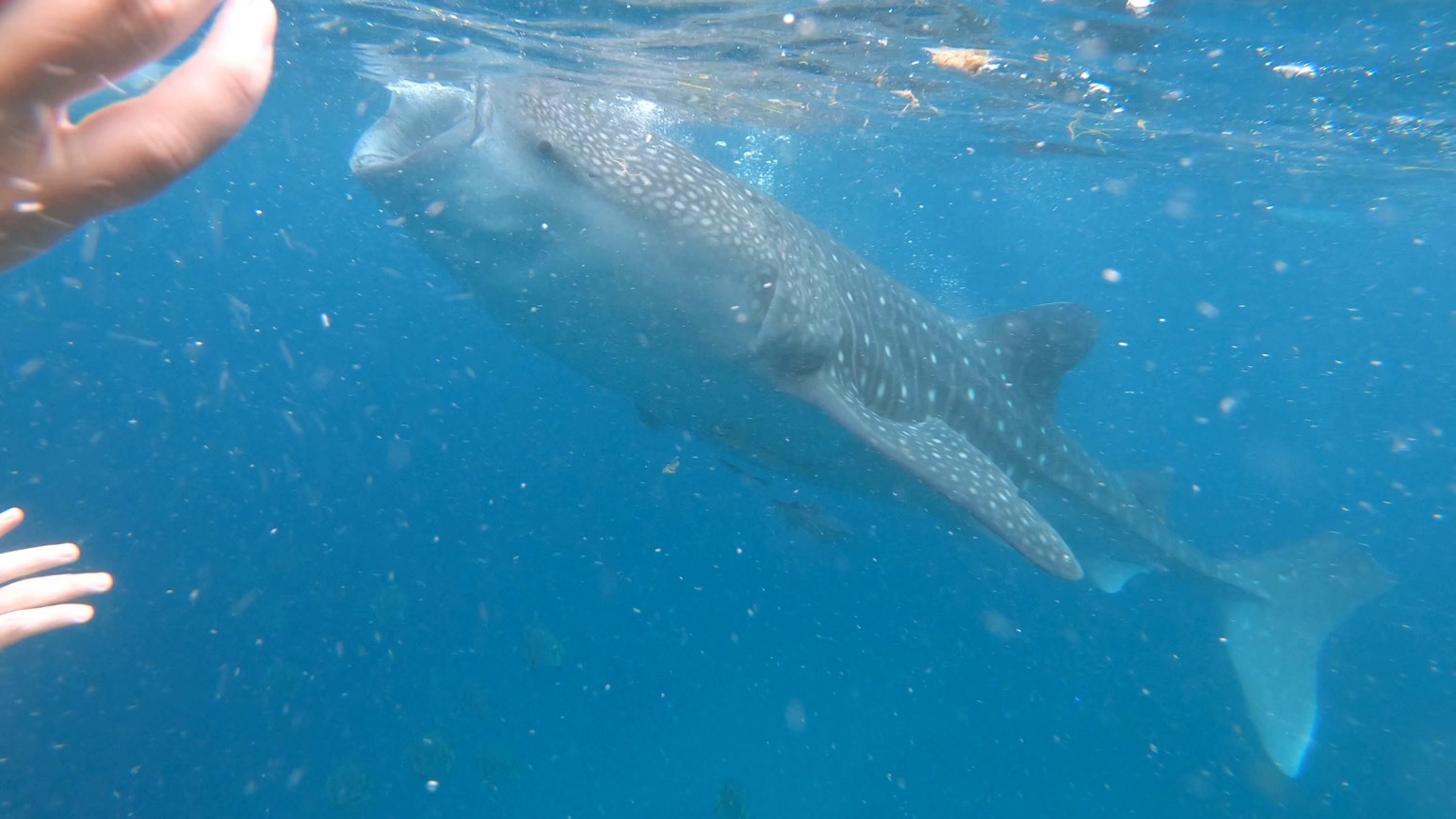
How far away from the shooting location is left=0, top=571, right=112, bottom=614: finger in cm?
185

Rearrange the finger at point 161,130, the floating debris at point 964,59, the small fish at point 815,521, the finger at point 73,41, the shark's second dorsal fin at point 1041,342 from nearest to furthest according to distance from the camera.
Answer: the finger at point 73,41 < the finger at point 161,130 < the shark's second dorsal fin at point 1041,342 < the small fish at point 815,521 < the floating debris at point 964,59

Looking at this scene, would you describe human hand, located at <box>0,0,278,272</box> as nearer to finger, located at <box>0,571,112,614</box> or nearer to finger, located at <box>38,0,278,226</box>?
finger, located at <box>38,0,278,226</box>

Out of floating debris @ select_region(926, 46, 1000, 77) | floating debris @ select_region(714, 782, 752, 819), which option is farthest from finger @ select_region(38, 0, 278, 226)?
floating debris @ select_region(926, 46, 1000, 77)

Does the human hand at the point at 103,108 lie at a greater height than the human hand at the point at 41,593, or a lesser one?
greater

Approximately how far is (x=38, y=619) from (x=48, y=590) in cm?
13

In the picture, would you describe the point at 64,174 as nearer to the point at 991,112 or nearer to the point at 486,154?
the point at 486,154

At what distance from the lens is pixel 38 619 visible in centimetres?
176

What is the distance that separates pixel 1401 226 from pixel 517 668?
40.1 meters

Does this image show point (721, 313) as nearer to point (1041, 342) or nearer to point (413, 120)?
point (413, 120)

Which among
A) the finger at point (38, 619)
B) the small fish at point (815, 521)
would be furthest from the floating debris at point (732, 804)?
the finger at point (38, 619)

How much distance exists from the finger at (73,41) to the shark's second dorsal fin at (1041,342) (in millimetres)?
8657

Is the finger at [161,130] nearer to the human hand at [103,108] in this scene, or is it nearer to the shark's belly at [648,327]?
the human hand at [103,108]

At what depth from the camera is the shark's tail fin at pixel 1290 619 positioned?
11.2 m

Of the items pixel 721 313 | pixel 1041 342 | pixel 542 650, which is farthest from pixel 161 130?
pixel 542 650
